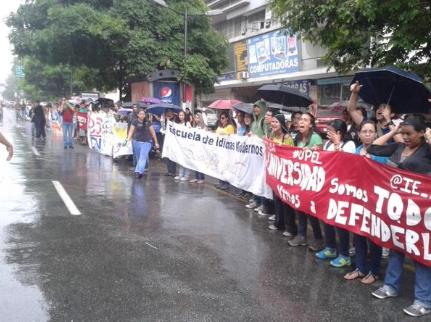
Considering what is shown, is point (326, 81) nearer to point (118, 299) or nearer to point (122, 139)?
point (122, 139)

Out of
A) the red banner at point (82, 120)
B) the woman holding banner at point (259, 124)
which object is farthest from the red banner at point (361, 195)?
the red banner at point (82, 120)

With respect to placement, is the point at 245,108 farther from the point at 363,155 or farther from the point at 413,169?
the point at 413,169

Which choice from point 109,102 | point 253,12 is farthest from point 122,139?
point 253,12

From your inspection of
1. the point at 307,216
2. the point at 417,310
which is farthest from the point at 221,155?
the point at 417,310

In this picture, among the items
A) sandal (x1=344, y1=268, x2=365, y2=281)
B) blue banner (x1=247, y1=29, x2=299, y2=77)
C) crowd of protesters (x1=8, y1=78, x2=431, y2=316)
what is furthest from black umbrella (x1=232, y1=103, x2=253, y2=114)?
blue banner (x1=247, y1=29, x2=299, y2=77)

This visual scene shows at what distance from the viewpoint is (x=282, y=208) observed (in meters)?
7.44

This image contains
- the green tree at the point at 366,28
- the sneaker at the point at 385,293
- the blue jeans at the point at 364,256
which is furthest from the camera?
the green tree at the point at 366,28

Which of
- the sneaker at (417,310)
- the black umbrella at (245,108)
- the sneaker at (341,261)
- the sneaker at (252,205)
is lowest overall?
the sneaker at (417,310)

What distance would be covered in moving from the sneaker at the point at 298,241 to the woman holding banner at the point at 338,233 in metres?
0.44

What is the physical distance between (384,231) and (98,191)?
6349 mm

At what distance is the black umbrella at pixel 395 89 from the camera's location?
6.04m

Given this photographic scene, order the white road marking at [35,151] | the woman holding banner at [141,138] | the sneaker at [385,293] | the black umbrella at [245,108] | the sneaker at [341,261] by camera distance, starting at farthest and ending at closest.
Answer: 1. the white road marking at [35,151]
2. the woman holding banner at [141,138]
3. the black umbrella at [245,108]
4. the sneaker at [341,261]
5. the sneaker at [385,293]

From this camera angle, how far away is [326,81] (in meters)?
28.1

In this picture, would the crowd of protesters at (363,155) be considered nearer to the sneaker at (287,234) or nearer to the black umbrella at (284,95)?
the sneaker at (287,234)
